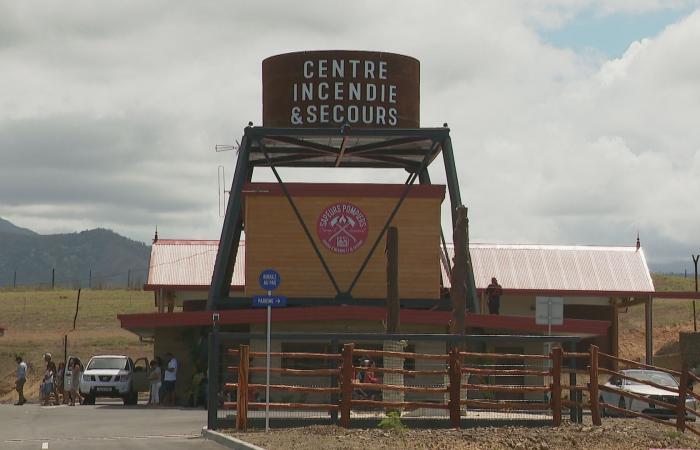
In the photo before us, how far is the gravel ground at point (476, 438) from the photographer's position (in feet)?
71.2

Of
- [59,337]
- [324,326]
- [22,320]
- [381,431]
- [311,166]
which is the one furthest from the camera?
[22,320]

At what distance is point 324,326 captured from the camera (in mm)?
40031

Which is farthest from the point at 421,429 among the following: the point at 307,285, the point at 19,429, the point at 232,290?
the point at 232,290

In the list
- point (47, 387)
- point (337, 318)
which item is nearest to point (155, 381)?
point (47, 387)

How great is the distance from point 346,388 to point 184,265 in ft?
118

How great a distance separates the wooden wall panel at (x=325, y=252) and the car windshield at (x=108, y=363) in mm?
5923

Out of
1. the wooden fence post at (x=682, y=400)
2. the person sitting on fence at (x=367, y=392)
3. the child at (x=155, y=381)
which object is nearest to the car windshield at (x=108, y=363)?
the child at (x=155, y=381)

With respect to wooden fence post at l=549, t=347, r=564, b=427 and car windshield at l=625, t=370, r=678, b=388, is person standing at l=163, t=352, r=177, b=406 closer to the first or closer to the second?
car windshield at l=625, t=370, r=678, b=388

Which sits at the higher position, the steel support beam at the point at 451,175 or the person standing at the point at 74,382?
the steel support beam at the point at 451,175

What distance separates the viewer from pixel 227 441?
22.7 meters

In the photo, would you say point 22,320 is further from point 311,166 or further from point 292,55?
point 292,55

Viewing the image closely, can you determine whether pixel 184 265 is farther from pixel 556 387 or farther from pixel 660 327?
pixel 660 327

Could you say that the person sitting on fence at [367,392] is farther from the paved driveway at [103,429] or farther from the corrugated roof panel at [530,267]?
the corrugated roof panel at [530,267]

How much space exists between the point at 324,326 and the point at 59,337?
40699 mm
